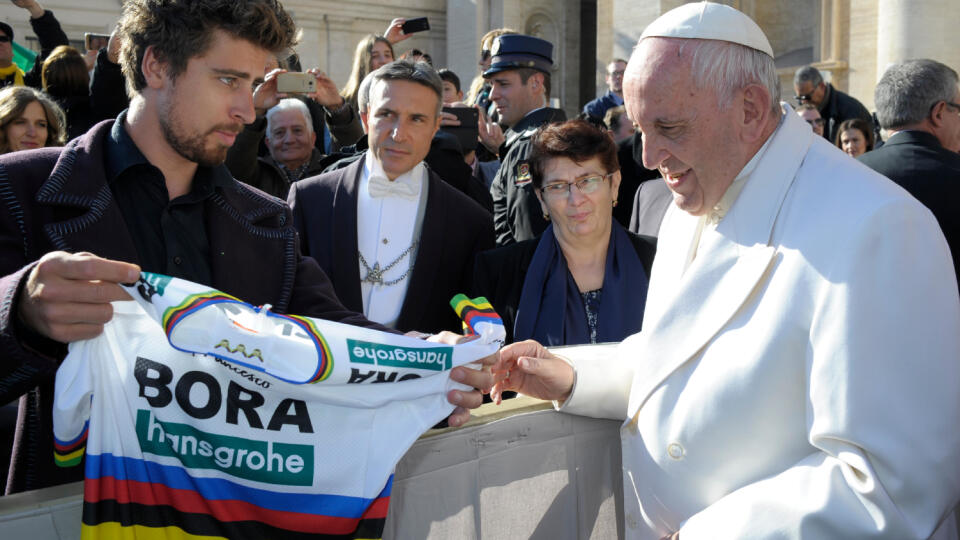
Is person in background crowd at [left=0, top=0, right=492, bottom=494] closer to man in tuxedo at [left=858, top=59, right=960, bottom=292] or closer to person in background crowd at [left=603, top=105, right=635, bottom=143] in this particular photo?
man in tuxedo at [left=858, top=59, right=960, bottom=292]

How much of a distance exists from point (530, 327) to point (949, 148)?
2732 millimetres

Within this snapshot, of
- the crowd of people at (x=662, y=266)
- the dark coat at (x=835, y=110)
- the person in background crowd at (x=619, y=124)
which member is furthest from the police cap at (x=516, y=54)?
the dark coat at (x=835, y=110)

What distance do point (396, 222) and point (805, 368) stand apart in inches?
97.2

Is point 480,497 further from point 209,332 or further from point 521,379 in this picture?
point 209,332

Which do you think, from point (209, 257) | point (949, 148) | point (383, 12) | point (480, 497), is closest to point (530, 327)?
point (480, 497)

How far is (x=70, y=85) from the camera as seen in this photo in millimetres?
6574

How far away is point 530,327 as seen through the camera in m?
3.54

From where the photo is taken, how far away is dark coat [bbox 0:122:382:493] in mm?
1807

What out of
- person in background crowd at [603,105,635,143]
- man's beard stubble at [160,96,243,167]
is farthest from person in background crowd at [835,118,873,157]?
man's beard stubble at [160,96,243,167]

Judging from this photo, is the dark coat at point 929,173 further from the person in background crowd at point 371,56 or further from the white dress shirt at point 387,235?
the person in background crowd at point 371,56

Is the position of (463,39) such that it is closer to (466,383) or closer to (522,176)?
(522,176)

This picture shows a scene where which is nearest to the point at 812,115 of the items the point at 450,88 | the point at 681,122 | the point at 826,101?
the point at 826,101

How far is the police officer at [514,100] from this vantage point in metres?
4.92

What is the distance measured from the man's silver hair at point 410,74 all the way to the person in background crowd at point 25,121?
95.4 inches
